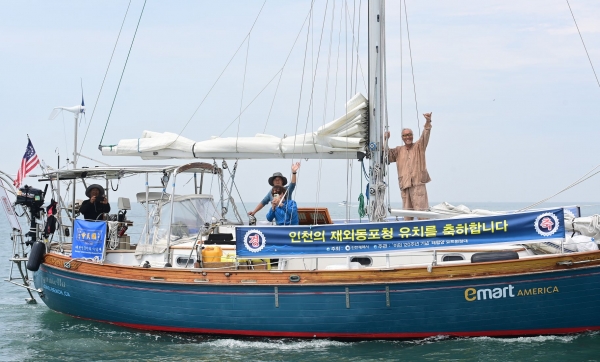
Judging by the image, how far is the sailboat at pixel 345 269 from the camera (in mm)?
11586

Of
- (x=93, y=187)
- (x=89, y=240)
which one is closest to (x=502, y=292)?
(x=89, y=240)

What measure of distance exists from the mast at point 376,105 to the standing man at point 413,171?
0.31 m

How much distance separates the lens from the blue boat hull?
1155cm

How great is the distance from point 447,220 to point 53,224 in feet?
26.5

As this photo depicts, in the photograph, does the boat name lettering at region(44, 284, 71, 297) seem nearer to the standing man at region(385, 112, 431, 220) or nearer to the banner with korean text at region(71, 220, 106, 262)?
the banner with korean text at region(71, 220, 106, 262)

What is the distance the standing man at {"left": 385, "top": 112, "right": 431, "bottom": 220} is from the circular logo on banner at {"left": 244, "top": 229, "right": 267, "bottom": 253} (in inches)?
127

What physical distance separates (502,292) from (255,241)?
4.03m

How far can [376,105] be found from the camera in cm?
1390

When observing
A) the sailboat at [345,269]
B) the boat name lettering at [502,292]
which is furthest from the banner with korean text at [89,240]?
the boat name lettering at [502,292]

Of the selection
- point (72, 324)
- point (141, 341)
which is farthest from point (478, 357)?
point (72, 324)

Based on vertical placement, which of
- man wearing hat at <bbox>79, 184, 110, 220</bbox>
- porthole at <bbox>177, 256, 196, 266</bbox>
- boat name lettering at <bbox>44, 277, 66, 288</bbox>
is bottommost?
boat name lettering at <bbox>44, 277, 66, 288</bbox>

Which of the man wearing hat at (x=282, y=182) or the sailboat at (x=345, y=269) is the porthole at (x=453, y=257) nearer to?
the sailboat at (x=345, y=269)

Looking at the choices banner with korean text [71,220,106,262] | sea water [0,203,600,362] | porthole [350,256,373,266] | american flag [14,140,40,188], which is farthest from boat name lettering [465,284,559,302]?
american flag [14,140,40,188]

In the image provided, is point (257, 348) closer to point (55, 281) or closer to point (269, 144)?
point (269, 144)
